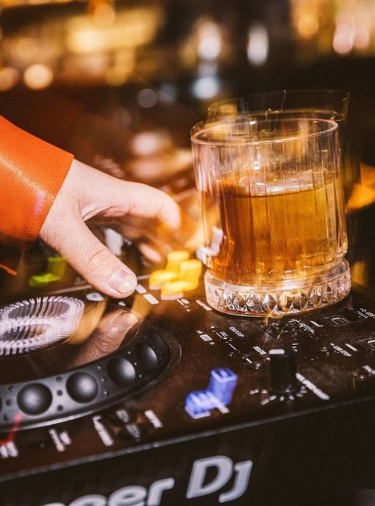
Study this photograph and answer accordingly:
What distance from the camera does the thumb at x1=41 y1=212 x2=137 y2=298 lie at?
877 mm

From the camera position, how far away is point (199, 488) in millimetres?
593

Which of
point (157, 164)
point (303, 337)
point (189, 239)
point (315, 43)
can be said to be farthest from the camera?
point (315, 43)

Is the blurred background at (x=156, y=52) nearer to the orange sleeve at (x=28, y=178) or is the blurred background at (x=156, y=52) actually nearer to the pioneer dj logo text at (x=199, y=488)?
the orange sleeve at (x=28, y=178)

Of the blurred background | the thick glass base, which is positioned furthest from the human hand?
the blurred background

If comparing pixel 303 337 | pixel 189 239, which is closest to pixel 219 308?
pixel 303 337

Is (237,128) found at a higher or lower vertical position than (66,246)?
higher

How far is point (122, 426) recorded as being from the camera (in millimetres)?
608

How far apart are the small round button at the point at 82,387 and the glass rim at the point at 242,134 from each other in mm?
353

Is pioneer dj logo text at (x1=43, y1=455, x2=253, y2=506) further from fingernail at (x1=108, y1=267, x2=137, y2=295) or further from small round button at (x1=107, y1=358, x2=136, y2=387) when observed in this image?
fingernail at (x1=108, y1=267, x2=137, y2=295)

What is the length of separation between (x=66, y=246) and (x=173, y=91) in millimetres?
1509

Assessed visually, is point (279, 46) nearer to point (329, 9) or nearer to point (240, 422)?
point (329, 9)

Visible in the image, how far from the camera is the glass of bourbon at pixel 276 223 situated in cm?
→ 85

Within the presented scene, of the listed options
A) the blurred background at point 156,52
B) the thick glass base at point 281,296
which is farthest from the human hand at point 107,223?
the blurred background at point 156,52

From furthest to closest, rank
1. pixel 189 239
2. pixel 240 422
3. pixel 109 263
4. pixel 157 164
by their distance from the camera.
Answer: pixel 157 164, pixel 189 239, pixel 109 263, pixel 240 422
